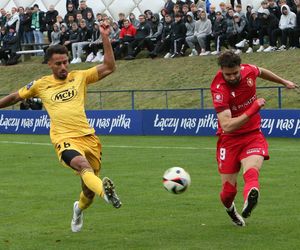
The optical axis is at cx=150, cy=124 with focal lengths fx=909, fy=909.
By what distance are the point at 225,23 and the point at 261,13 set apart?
1713 millimetres

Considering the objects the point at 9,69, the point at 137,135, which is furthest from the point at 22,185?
the point at 9,69

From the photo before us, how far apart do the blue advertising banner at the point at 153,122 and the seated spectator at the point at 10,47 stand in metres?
8.04

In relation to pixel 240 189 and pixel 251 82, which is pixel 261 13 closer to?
pixel 240 189

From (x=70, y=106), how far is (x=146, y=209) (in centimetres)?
279

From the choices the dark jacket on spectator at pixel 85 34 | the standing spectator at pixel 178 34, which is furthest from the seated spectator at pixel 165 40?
the dark jacket on spectator at pixel 85 34

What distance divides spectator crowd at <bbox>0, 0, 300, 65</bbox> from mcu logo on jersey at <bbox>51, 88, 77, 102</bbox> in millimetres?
22564

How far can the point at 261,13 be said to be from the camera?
33.8 meters

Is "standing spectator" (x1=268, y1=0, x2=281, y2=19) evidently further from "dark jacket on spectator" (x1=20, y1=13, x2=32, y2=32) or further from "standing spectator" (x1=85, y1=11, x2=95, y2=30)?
"dark jacket on spectator" (x1=20, y1=13, x2=32, y2=32)

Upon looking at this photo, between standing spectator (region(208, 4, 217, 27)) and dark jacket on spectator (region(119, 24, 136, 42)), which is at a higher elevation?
standing spectator (region(208, 4, 217, 27))

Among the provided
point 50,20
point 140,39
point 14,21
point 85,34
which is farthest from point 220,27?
point 14,21

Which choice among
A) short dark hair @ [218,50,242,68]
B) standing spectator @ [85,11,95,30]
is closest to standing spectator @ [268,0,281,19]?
standing spectator @ [85,11,95,30]

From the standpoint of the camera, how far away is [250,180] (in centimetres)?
1026

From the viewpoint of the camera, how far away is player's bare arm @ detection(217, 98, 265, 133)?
9.88 metres

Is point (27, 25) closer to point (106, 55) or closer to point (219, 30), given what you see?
point (219, 30)
